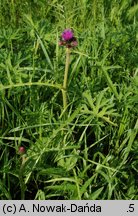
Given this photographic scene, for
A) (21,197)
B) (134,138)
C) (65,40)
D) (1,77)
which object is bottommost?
(21,197)

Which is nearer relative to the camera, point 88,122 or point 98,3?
point 88,122

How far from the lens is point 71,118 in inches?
67.9

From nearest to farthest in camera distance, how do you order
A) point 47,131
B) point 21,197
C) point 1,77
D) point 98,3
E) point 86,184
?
1. point 86,184
2. point 21,197
3. point 47,131
4. point 1,77
5. point 98,3

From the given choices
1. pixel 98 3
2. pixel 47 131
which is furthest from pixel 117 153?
pixel 98 3

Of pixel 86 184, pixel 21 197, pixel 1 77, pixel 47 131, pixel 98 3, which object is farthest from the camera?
pixel 98 3

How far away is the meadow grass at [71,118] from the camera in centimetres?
169

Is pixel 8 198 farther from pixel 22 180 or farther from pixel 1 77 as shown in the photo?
pixel 1 77

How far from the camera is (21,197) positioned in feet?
5.56

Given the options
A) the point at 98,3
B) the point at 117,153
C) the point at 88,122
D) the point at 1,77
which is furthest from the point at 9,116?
the point at 98,3

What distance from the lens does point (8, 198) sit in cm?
165

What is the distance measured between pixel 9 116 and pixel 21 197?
0.38m

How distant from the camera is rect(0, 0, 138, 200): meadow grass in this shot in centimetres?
169

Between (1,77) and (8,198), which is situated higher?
(1,77)

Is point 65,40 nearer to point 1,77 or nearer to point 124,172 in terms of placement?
point 1,77
